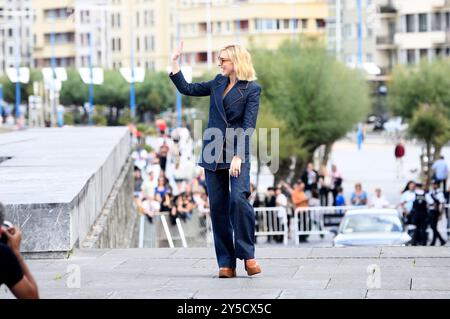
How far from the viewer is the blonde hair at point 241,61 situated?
10.5m

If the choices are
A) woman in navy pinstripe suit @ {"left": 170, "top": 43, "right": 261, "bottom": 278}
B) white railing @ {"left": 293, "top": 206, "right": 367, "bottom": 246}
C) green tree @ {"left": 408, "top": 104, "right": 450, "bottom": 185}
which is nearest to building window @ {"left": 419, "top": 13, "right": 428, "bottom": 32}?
green tree @ {"left": 408, "top": 104, "right": 450, "bottom": 185}

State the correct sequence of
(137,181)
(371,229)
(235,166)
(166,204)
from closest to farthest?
(235,166) < (371,229) < (166,204) < (137,181)

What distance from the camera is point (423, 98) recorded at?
2709 inches

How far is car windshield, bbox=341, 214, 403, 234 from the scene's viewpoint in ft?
84.5

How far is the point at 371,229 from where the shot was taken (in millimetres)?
25922

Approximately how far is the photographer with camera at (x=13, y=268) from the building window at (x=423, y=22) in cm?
11632

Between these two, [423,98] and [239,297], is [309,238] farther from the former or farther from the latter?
[423,98]

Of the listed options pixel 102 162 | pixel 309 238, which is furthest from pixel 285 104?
pixel 102 162

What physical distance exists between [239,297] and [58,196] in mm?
3296

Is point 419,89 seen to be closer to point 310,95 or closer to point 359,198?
point 310,95

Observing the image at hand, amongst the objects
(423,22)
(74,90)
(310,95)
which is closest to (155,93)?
(74,90)

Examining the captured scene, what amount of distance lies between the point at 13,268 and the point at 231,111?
12.5 ft

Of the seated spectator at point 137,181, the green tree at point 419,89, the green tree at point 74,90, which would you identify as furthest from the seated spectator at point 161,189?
the green tree at point 74,90

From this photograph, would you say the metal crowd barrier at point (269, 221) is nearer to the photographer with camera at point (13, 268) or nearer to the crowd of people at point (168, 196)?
the crowd of people at point (168, 196)
